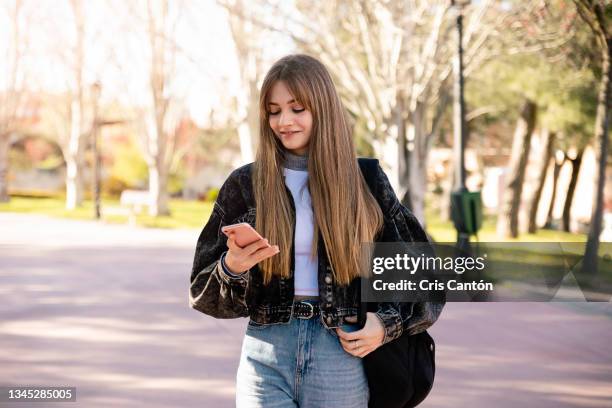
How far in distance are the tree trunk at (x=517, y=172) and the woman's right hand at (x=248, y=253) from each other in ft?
68.3

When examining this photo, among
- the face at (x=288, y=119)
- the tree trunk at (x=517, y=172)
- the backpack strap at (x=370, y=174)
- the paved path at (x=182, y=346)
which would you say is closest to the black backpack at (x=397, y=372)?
the backpack strap at (x=370, y=174)

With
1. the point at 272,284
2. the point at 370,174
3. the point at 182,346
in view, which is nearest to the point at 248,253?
the point at 272,284

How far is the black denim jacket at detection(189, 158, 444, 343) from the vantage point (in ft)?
7.16

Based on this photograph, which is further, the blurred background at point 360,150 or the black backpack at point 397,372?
the blurred background at point 360,150

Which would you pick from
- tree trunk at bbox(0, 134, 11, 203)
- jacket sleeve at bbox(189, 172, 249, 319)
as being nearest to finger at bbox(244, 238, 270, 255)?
jacket sleeve at bbox(189, 172, 249, 319)

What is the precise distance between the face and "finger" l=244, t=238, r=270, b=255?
402mm

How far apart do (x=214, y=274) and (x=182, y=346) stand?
17.2 ft

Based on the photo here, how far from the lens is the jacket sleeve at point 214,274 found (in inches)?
88.3

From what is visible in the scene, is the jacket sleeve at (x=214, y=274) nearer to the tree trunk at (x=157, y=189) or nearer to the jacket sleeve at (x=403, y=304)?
the jacket sleeve at (x=403, y=304)

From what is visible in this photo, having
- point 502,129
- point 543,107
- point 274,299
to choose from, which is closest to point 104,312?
→ point 274,299

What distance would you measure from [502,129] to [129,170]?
2219cm

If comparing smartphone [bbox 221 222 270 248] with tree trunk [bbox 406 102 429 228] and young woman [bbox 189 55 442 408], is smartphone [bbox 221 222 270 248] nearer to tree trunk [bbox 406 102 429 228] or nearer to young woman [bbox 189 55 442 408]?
young woman [bbox 189 55 442 408]

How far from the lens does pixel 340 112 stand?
7.47ft

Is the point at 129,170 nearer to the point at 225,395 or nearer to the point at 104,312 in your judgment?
the point at 104,312
